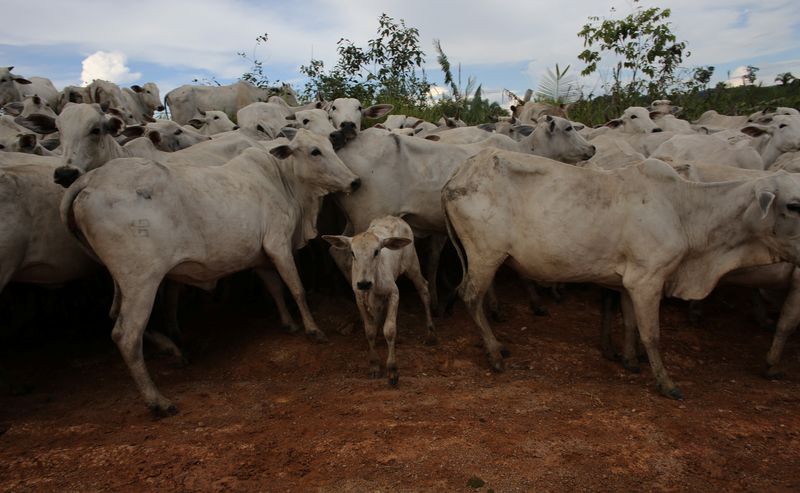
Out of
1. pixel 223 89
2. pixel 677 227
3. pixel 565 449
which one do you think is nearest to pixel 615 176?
pixel 677 227

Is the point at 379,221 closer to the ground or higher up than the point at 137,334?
higher up

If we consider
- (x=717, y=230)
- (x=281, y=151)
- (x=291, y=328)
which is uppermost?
(x=281, y=151)

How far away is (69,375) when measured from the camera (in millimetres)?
6309

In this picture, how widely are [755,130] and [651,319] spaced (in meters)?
5.27

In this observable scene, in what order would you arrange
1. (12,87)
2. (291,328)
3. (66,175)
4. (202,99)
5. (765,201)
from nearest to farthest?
(765,201) < (66,175) < (291,328) < (12,87) < (202,99)

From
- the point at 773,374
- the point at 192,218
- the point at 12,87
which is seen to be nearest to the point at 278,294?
the point at 192,218

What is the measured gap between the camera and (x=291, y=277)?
6.51 metres

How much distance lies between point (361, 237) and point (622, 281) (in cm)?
222

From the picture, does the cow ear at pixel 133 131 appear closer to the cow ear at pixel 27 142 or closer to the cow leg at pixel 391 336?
the cow ear at pixel 27 142

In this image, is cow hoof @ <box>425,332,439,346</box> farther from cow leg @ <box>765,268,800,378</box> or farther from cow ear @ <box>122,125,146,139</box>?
cow ear @ <box>122,125,146,139</box>

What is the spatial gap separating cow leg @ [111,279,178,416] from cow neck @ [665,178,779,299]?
4.31 meters

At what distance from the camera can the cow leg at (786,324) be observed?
5738 millimetres

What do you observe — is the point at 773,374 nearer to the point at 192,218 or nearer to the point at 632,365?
the point at 632,365

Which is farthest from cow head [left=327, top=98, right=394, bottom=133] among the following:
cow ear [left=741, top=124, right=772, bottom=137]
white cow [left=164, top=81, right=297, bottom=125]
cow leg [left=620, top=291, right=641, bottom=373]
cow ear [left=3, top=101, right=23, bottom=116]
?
white cow [left=164, top=81, right=297, bottom=125]
